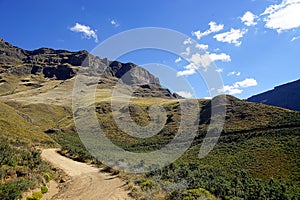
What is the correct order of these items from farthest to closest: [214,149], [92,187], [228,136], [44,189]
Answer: [228,136] → [214,149] → [92,187] → [44,189]

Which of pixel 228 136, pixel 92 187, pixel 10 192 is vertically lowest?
pixel 228 136

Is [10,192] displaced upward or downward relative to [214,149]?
upward

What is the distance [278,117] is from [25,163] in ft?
270

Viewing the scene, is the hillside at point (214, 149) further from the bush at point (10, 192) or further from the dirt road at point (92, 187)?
the bush at point (10, 192)

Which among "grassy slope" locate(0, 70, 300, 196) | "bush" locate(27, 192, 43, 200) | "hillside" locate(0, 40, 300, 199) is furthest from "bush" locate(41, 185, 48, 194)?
"grassy slope" locate(0, 70, 300, 196)

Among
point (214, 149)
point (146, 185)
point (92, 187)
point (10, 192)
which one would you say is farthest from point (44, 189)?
point (214, 149)

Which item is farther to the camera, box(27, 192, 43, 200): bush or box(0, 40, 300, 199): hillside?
box(0, 40, 300, 199): hillside

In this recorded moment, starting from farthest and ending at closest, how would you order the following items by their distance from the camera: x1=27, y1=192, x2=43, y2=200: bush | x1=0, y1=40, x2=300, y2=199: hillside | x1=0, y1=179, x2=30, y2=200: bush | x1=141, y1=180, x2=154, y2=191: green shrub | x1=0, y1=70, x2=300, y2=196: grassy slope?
x1=0, y1=70, x2=300, y2=196: grassy slope, x1=0, y1=40, x2=300, y2=199: hillside, x1=141, y1=180, x2=154, y2=191: green shrub, x1=27, y1=192, x2=43, y2=200: bush, x1=0, y1=179, x2=30, y2=200: bush

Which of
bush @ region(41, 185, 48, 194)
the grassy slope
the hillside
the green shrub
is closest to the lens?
the green shrub

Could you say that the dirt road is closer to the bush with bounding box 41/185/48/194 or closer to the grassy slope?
the bush with bounding box 41/185/48/194

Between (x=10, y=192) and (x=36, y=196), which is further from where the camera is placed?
(x=36, y=196)

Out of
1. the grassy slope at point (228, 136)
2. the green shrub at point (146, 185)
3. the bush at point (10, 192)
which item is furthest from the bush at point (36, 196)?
the grassy slope at point (228, 136)

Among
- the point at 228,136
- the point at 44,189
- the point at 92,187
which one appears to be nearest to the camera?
the point at 44,189

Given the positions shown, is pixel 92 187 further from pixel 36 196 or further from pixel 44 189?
pixel 36 196
